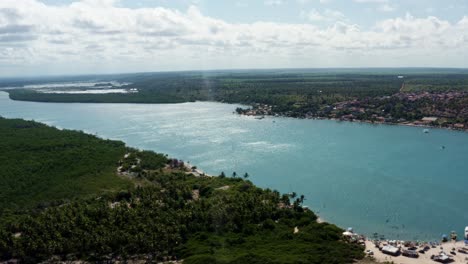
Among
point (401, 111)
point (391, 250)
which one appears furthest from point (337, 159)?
point (401, 111)

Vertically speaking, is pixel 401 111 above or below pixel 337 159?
above

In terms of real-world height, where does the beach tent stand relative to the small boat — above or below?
above

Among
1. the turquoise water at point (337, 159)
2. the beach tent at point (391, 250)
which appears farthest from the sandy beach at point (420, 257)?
the turquoise water at point (337, 159)

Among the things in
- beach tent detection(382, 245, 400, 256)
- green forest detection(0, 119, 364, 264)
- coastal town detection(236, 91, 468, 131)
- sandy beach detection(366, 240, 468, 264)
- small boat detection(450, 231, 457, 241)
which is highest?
coastal town detection(236, 91, 468, 131)

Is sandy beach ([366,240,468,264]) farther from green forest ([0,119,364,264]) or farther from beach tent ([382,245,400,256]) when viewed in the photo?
green forest ([0,119,364,264])

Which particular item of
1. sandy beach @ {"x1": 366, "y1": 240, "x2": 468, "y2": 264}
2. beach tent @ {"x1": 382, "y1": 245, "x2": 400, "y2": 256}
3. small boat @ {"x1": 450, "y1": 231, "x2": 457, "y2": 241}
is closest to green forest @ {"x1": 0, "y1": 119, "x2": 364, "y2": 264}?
sandy beach @ {"x1": 366, "y1": 240, "x2": 468, "y2": 264}

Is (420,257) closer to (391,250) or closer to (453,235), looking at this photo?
(391,250)
